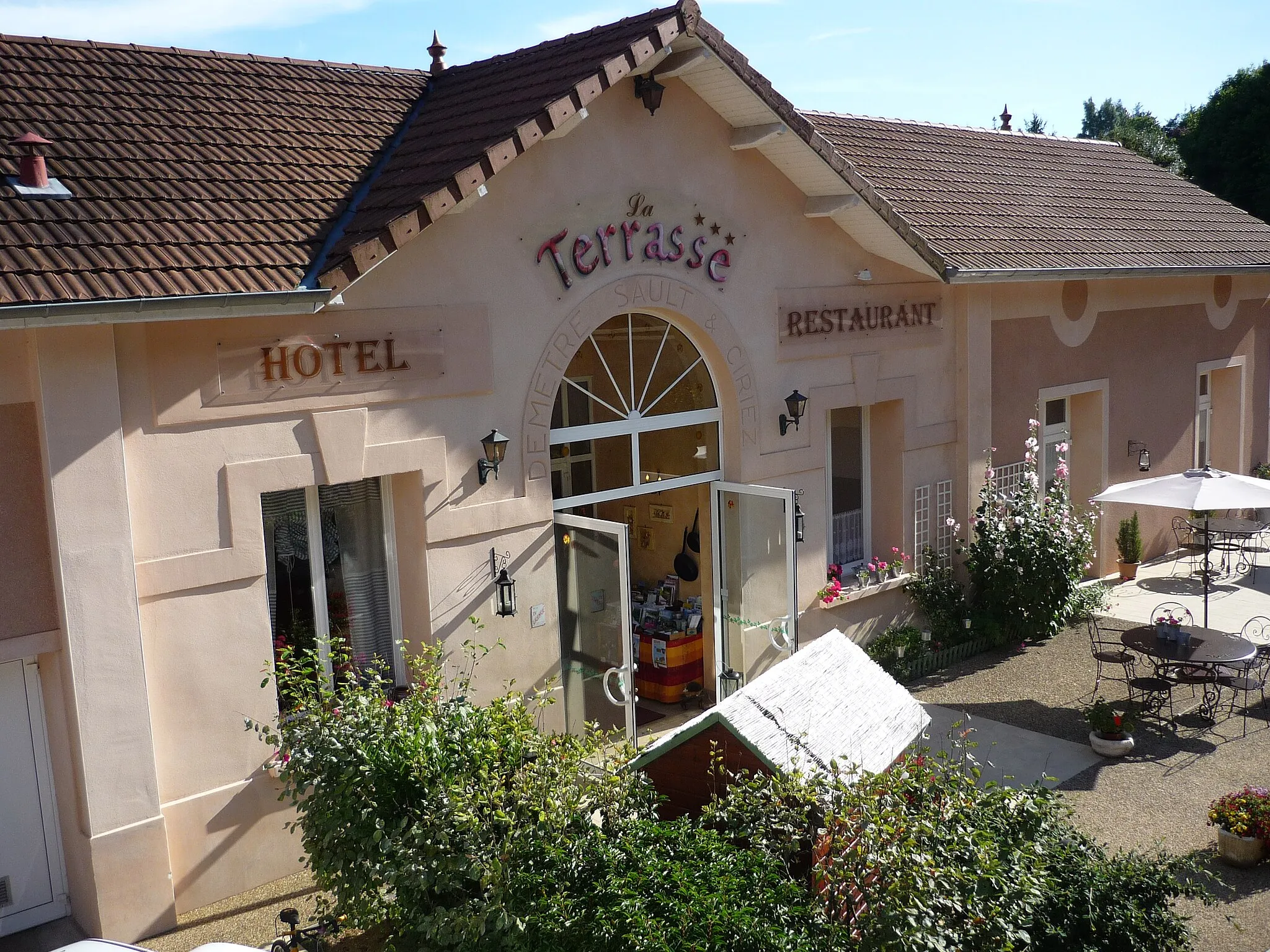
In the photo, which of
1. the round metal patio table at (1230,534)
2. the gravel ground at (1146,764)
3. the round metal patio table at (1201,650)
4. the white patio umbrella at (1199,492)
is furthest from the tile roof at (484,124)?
the round metal patio table at (1230,534)

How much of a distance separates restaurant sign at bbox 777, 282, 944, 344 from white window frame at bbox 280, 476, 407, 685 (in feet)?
13.8

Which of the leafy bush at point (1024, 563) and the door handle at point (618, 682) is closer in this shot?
the door handle at point (618, 682)

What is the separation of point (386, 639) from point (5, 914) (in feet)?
9.73

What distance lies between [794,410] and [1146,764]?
14.1ft

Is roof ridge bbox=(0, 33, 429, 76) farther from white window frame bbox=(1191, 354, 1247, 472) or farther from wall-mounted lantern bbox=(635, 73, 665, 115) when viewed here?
white window frame bbox=(1191, 354, 1247, 472)

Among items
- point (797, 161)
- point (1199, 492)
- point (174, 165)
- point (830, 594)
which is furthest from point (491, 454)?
point (1199, 492)

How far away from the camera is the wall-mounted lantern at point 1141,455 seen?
14.9 meters

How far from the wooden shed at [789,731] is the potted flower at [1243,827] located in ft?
7.64

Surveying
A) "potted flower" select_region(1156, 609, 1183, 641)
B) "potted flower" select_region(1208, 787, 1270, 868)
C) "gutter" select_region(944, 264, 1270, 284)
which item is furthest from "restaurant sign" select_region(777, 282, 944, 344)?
"potted flower" select_region(1208, 787, 1270, 868)

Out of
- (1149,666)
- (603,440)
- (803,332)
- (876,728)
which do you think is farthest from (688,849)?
(1149,666)

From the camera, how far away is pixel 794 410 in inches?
412

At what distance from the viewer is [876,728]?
6926 mm

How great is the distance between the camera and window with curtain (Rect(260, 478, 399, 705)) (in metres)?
7.89

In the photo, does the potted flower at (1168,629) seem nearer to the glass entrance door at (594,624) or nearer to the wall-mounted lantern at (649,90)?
the glass entrance door at (594,624)
